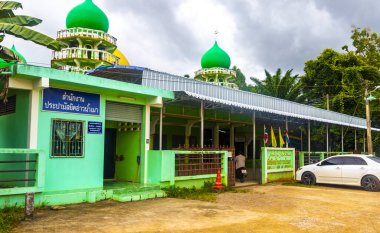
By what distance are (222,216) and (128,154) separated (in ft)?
16.2

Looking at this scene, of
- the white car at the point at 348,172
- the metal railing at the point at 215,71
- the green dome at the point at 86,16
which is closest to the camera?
the white car at the point at 348,172

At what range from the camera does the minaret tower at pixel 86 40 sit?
24.2m

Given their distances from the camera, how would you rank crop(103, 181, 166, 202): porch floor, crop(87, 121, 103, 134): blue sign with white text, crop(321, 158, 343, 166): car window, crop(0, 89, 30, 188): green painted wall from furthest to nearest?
crop(321, 158, 343, 166): car window → crop(87, 121, 103, 134): blue sign with white text → crop(103, 181, 166, 202): porch floor → crop(0, 89, 30, 188): green painted wall

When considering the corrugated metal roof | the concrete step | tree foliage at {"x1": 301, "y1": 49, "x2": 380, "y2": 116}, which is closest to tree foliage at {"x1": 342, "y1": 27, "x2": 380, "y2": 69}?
tree foliage at {"x1": 301, "y1": 49, "x2": 380, "y2": 116}

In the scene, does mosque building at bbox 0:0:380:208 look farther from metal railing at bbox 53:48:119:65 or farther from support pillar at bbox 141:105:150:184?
metal railing at bbox 53:48:119:65

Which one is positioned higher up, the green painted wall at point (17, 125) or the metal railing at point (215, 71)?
the metal railing at point (215, 71)

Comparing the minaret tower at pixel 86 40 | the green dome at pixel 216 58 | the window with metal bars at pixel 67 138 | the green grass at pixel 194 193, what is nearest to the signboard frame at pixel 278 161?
the green grass at pixel 194 193

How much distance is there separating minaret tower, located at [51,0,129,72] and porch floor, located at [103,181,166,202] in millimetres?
15665

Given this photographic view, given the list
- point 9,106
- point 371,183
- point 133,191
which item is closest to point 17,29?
point 9,106

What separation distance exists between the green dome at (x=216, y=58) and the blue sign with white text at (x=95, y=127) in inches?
763

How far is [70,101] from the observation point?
9.30 metres

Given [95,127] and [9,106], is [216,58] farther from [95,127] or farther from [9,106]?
[9,106]

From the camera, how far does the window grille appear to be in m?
9.29

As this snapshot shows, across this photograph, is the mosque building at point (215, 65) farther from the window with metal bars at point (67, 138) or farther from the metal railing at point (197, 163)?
the window with metal bars at point (67, 138)
